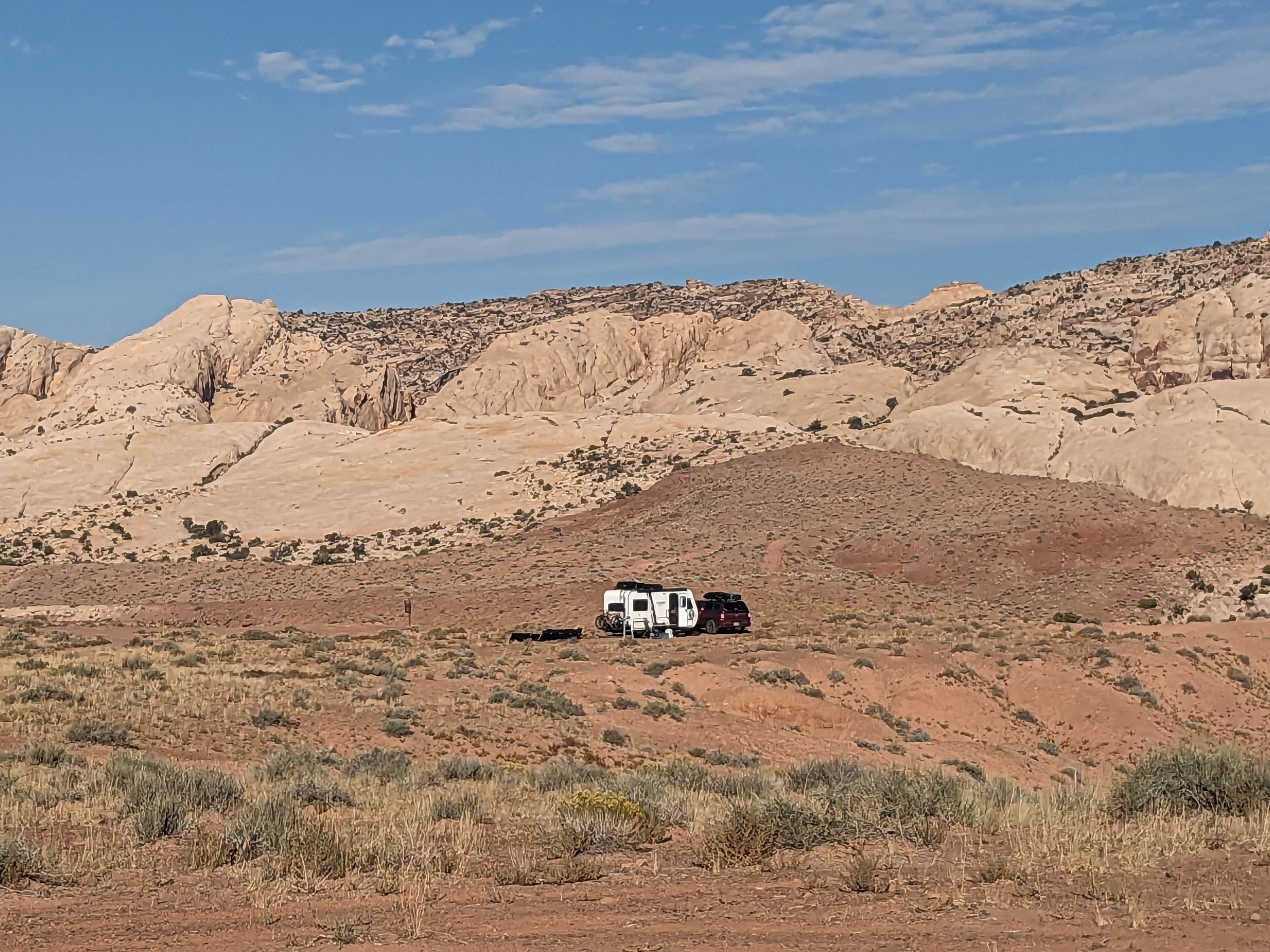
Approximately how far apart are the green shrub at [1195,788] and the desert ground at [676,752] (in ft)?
0.14

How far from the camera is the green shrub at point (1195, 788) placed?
12.0m

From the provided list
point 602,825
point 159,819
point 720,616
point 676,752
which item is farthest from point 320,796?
point 720,616

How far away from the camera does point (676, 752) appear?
867 inches

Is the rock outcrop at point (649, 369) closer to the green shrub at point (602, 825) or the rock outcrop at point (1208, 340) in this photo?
the rock outcrop at point (1208, 340)

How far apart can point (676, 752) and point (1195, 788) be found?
11.0 meters

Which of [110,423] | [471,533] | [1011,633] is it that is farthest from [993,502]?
[110,423]

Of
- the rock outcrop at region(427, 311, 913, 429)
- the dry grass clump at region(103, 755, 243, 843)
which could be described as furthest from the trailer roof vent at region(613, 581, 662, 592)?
the rock outcrop at region(427, 311, 913, 429)

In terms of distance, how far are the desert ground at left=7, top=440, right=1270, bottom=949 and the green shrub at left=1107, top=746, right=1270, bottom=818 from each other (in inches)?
1.6

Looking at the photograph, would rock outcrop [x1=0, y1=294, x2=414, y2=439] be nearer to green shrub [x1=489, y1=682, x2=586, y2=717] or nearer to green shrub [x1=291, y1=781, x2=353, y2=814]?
green shrub [x1=489, y1=682, x2=586, y2=717]

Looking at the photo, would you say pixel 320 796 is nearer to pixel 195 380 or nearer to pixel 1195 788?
pixel 1195 788

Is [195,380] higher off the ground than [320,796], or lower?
higher

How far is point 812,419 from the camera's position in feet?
305

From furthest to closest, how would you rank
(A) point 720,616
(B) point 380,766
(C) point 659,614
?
(A) point 720,616
(C) point 659,614
(B) point 380,766

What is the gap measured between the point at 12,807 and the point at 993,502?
176 ft
